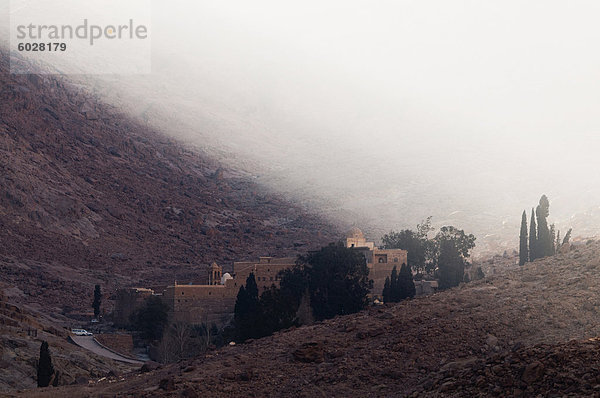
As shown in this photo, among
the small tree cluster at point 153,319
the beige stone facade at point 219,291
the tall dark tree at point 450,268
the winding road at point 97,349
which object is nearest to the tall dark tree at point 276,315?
the winding road at point 97,349

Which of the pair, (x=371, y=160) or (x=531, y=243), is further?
(x=371, y=160)

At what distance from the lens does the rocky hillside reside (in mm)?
84312

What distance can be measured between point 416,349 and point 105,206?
91.4 m

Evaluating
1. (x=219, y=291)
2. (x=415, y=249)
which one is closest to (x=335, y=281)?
(x=219, y=291)

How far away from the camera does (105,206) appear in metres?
107

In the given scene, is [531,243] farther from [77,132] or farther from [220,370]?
[77,132]

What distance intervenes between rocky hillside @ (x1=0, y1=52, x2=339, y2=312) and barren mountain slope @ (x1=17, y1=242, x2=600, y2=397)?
4961cm

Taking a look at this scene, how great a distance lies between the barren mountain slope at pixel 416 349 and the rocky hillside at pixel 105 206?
163ft

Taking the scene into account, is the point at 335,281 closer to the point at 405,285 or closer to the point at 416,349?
the point at 405,285

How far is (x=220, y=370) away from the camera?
803 inches

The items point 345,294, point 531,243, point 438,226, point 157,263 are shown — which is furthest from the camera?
point 438,226

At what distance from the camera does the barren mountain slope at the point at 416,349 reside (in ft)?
55.1

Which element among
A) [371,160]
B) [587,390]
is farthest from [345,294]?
[371,160]

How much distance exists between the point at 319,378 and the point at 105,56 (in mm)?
143137
